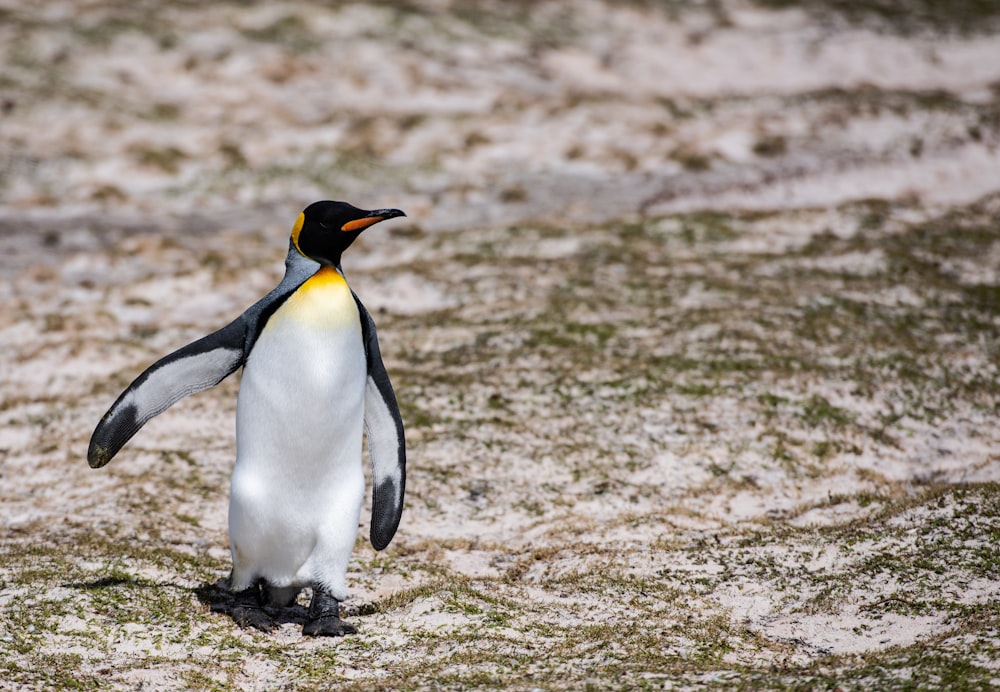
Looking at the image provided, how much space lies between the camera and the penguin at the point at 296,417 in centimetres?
777

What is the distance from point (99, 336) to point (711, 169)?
12958mm

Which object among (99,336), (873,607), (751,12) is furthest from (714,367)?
(751,12)

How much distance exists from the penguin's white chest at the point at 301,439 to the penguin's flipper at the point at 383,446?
25 centimetres

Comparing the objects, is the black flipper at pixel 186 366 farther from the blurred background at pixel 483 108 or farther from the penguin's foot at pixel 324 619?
the blurred background at pixel 483 108

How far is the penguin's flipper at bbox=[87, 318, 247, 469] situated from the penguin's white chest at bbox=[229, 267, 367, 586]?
0.22m

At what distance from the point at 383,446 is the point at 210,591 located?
6.05 ft

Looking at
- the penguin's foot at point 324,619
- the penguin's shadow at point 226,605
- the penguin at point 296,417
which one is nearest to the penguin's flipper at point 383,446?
the penguin at point 296,417

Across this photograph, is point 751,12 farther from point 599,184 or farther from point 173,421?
point 173,421

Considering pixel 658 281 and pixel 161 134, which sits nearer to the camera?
pixel 658 281

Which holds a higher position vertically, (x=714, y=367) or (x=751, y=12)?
(x=751, y=12)

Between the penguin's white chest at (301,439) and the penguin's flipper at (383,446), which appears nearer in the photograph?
the penguin's white chest at (301,439)

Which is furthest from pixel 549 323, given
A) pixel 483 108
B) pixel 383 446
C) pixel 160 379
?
pixel 483 108

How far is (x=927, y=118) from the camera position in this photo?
23.7 meters

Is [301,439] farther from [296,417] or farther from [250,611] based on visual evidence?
[250,611]
